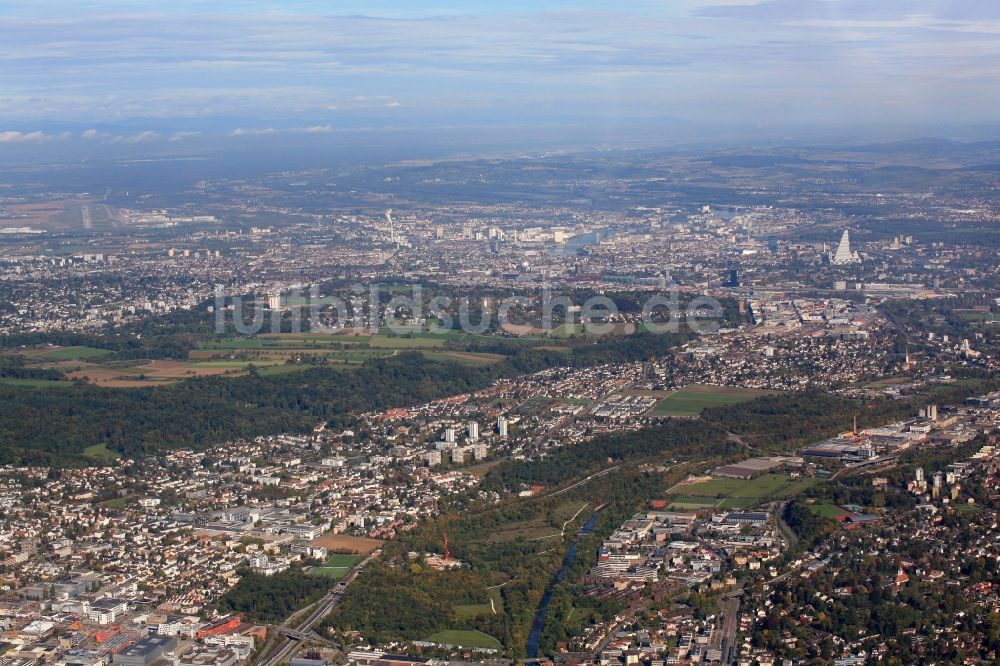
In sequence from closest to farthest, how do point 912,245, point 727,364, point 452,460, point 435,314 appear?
point 452,460
point 727,364
point 435,314
point 912,245

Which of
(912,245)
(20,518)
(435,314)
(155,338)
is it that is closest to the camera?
(20,518)

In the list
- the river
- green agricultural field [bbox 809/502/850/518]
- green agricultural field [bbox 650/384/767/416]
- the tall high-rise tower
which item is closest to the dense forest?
green agricultural field [bbox 650/384/767/416]

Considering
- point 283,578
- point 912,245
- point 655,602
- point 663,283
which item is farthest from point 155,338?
point 912,245

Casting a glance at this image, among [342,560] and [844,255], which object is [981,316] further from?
[342,560]

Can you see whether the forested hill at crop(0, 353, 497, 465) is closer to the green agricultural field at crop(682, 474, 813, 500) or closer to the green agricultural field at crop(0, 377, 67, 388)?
the green agricultural field at crop(0, 377, 67, 388)

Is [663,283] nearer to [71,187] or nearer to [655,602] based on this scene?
[655,602]

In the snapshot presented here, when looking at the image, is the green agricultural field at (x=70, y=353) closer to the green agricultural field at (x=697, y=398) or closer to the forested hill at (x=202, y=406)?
the forested hill at (x=202, y=406)

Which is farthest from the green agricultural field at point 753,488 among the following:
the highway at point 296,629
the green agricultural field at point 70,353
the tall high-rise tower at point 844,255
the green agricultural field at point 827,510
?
the tall high-rise tower at point 844,255

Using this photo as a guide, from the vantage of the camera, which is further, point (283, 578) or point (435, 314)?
point (435, 314)
